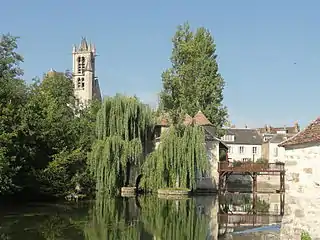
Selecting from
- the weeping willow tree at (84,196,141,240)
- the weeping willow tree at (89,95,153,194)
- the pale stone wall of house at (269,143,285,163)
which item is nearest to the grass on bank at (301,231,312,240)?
the weeping willow tree at (84,196,141,240)

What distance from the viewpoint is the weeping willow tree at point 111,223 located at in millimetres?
15820

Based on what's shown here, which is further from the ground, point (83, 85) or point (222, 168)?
point (83, 85)

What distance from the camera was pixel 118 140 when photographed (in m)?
32.2

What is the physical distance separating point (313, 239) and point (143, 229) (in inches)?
307

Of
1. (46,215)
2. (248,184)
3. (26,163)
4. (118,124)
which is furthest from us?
(248,184)

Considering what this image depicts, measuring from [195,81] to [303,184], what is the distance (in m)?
30.1

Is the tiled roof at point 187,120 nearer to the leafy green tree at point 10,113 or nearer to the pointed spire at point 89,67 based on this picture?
the leafy green tree at point 10,113

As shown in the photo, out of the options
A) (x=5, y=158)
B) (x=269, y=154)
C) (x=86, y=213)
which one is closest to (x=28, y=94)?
(x=5, y=158)

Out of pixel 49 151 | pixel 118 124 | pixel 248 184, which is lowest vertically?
pixel 248 184

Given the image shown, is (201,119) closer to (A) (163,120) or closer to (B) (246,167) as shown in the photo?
(A) (163,120)

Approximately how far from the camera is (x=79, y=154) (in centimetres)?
3097

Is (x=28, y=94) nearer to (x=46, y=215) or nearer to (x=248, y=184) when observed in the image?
(x=46, y=215)

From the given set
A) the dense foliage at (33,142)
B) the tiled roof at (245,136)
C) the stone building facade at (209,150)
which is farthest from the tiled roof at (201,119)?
the tiled roof at (245,136)

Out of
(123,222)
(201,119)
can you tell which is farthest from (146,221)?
(201,119)
